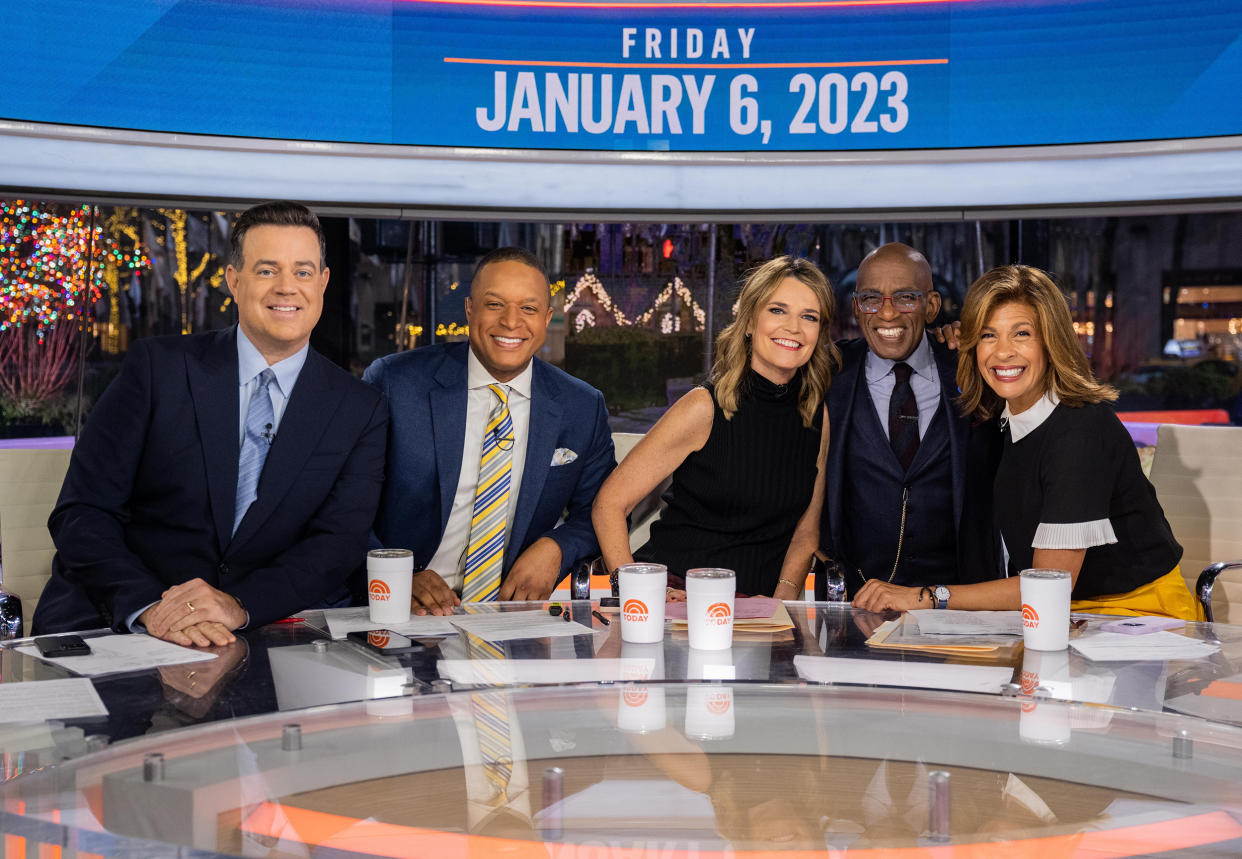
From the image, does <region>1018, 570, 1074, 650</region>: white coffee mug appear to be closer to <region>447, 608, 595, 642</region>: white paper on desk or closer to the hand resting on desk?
<region>447, 608, 595, 642</region>: white paper on desk

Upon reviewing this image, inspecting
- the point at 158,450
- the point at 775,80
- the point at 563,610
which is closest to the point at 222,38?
the point at 775,80

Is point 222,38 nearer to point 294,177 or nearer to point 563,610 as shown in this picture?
point 294,177

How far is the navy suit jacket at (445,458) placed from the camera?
286 cm

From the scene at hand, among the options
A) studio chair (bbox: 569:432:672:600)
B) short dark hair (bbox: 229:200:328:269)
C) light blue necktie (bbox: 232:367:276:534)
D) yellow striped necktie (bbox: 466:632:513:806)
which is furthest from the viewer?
studio chair (bbox: 569:432:672:600)

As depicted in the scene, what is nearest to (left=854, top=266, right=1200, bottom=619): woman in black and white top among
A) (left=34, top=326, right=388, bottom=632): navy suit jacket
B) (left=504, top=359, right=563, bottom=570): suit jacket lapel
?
(left=504, top=359, right=563, bottom=570): suit jacket lapel

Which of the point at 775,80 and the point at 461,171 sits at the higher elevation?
the point at 775,80

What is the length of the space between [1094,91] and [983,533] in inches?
85.6

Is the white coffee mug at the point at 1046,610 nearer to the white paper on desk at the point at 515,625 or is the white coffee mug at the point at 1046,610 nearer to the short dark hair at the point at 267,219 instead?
the white paper on desk at the point at 515,625

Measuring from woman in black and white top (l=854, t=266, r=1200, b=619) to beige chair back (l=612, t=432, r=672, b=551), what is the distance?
1066 mm

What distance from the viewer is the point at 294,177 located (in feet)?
14.2

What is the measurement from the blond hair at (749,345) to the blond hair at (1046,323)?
386mm

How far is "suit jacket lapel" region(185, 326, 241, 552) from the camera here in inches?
95.4

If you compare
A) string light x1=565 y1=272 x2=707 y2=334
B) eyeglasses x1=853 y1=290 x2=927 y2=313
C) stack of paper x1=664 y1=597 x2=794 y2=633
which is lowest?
stack of paper x1=664 y1=597 x2=794 y2=633

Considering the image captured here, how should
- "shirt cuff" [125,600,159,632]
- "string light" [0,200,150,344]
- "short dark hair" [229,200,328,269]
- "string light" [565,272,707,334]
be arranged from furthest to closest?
"string light" [565,272,707,334]
"string light" [0,200,150,344]
"short dark hair" [229,200,328,269]
"shirt cuff" [125,600,159,632]
